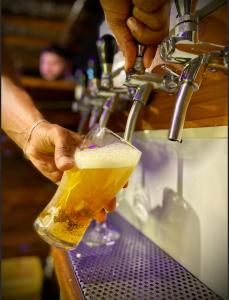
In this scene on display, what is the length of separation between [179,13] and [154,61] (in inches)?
4.8

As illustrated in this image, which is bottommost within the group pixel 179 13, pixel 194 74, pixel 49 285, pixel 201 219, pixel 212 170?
pixel 49 285

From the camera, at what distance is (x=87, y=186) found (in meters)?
0.55

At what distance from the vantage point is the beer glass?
1.80 feet

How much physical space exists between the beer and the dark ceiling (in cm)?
190

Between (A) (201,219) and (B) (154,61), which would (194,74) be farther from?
(A) (201,219)

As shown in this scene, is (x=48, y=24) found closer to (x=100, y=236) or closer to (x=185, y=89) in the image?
(x=100, y=236)

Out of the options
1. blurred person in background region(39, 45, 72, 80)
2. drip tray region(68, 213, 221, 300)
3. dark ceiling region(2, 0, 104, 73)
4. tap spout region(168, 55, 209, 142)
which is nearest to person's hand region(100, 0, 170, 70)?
tap spout region(168, 55, 209, 142)

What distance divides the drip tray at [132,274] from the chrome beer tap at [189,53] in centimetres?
34

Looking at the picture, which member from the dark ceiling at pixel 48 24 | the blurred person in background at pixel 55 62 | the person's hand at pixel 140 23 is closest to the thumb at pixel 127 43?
the person's hand at pixel 140 23

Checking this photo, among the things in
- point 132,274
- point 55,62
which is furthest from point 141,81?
point 55,62

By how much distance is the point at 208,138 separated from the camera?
646 mm

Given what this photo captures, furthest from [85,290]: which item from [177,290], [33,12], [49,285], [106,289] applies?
[33,12]

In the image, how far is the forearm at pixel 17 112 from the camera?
2.73 ft

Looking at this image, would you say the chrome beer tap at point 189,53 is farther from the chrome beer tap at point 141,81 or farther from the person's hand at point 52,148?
the person's hand at point 52,148
